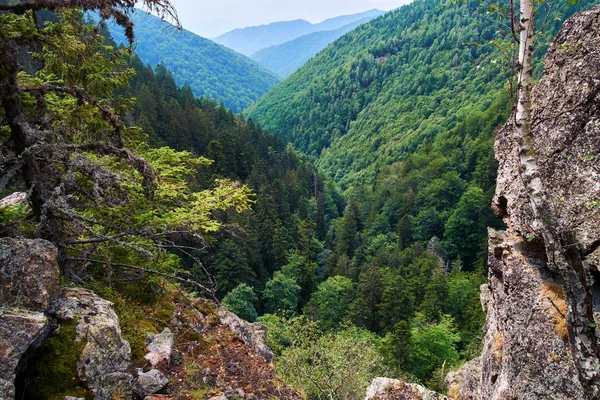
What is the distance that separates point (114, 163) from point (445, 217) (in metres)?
81.1

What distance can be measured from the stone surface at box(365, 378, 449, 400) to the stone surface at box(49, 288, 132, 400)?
6.20 meters

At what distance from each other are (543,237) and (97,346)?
7.86 metres

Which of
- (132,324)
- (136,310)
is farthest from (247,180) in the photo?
(132,324)

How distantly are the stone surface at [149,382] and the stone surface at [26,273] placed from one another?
2378 millimetres

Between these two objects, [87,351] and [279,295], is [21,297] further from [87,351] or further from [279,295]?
[279,295]

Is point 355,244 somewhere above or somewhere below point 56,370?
below

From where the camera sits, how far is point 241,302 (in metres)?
37.7

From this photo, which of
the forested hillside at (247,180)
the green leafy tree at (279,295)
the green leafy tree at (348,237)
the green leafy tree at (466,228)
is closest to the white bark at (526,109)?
the forested hillside at (247,180)

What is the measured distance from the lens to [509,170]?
10.6m

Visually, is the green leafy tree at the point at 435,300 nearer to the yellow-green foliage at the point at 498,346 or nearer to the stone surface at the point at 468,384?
the stone surface at the point at 468,384

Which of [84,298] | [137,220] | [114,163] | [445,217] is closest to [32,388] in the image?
[84,298]

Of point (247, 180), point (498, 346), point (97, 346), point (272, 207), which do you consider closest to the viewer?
point (97, 346)

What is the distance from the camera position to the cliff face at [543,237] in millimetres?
7363

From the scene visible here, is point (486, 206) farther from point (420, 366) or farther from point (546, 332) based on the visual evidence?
point (546, 332)
